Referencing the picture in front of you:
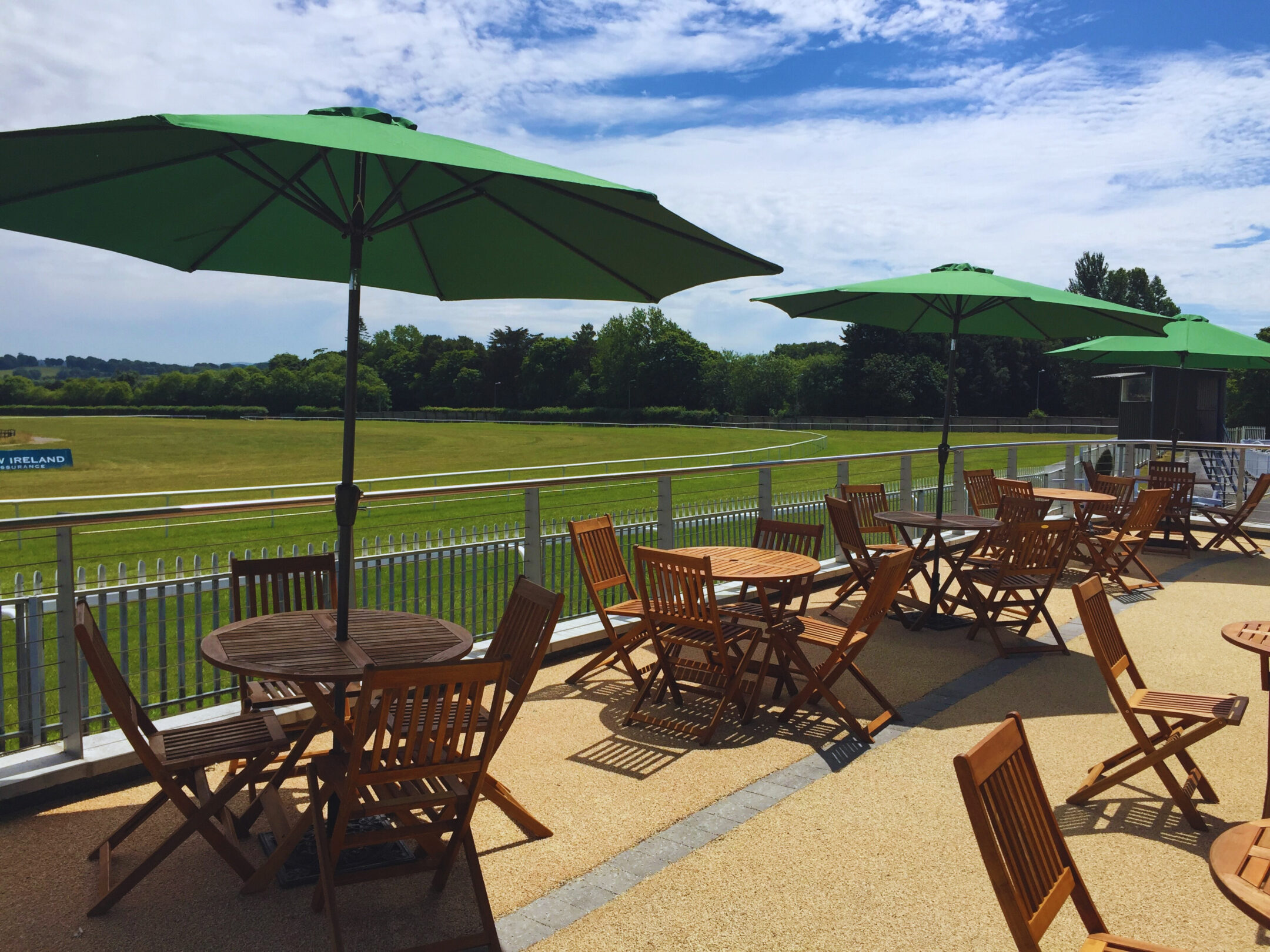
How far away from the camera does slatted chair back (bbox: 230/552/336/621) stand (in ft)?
15.2

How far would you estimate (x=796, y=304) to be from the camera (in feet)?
29.8

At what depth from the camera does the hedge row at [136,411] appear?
118m

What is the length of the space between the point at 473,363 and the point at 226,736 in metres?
138

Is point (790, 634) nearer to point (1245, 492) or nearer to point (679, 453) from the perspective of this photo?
point (1245, 492)

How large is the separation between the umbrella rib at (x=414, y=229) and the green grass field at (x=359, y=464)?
14718 mm

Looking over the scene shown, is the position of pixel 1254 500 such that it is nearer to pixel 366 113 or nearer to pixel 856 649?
pixel 856 649

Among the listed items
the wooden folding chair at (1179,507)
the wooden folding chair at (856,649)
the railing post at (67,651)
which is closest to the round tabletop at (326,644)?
the railing post at (67,651)

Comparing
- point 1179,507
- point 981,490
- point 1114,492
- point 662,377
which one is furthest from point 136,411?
point 1179,507

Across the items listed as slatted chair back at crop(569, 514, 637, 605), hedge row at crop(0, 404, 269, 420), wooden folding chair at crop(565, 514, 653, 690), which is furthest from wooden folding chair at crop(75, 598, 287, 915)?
hedge row at crop(0, 404, 269, 420)

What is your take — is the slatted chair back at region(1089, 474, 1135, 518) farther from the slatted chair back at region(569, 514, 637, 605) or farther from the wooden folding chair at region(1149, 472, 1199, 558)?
the slatted chair back at region(569, 514, 637, 605)

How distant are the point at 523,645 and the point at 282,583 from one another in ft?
5.50

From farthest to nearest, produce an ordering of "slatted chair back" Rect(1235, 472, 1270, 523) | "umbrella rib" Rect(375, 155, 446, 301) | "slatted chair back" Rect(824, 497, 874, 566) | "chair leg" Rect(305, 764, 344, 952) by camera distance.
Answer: "slatted chair back" Rect(1235, 472, 1270, 523), "slatted chair back" Rect(824, 497, 874, 566), "umbrella rib" Rect(375, 155, 446, 301), "chair leg" Rect(305, 764, 344, 952)

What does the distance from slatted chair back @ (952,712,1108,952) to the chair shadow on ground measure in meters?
1.66

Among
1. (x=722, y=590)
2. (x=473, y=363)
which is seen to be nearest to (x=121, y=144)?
(x=722, y=590)
